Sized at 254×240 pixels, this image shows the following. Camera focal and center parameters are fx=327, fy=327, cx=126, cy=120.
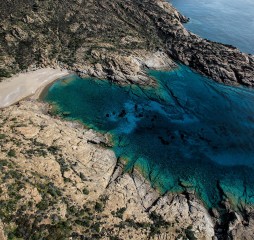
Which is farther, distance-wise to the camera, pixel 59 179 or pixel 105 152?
pixel 105 152

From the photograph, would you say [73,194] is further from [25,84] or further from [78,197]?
[25,84]

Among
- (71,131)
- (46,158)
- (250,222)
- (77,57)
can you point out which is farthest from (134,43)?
(250,222)

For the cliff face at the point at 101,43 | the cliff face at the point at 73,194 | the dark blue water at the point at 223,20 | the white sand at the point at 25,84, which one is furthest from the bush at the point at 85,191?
the dark blue water at the point at 223,20

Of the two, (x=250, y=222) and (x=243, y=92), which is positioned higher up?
(x=243, y=92)

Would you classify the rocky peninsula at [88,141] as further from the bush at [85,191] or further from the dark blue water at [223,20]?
the dark blue water at [223,20]

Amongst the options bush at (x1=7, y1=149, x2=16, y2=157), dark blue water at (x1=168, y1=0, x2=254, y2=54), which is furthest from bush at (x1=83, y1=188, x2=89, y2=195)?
dark blue water at (x1=168, y1=0, x2=254, y2=54)

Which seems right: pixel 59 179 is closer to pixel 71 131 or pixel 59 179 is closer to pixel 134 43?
pixel 71 131
